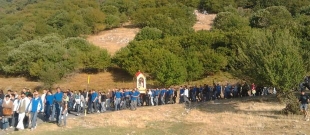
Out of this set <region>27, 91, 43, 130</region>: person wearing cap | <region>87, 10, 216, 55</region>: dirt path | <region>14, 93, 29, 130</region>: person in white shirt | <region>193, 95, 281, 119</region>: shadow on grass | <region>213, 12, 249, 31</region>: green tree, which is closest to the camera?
<region>14, 93, 29, 130</region>: person in white shirt

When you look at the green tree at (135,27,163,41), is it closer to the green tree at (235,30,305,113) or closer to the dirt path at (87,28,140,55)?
the dirt path at (87,28,140,55)

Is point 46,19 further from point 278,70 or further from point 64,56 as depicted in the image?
point 278,70

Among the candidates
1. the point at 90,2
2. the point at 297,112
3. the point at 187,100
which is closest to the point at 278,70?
the point at 297,112

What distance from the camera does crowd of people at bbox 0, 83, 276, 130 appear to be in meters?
17.1

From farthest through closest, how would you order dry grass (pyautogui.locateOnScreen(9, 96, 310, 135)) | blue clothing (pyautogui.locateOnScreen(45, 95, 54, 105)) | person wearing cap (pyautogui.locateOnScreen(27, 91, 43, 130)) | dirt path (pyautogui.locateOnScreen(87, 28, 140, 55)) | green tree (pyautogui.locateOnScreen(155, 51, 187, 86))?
dirt path (pyautogui.locateOnScreen(87, 28, 140, 55)) → green tree (pyautogui.locateOnScreen(155, 51, 187, 86)) → blue clothing (pyautogui.locateOnScreen(45, 95, 54, 105)) → dry grass (pyautogui.locateOnScreen(9, 96, 310, 135)) → person wearing cap (pyautogui.locateOnScreen(27, 91, 43, 130))

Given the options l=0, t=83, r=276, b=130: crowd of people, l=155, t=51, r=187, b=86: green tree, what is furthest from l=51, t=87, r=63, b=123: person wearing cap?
l=155, t=51, r=187, b=86: green tree

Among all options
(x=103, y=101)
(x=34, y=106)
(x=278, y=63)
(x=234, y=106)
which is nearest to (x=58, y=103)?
(x=34, y=106)

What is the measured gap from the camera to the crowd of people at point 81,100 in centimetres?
1708

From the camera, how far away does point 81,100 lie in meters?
23.0

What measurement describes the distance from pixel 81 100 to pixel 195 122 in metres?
7.25

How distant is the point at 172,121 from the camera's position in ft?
72.0

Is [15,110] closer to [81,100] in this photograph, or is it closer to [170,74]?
[81,100]

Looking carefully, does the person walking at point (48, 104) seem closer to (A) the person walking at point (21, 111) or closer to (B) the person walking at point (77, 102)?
(A) the person walking at point (21, 111)

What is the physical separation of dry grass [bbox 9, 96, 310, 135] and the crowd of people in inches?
36.1
